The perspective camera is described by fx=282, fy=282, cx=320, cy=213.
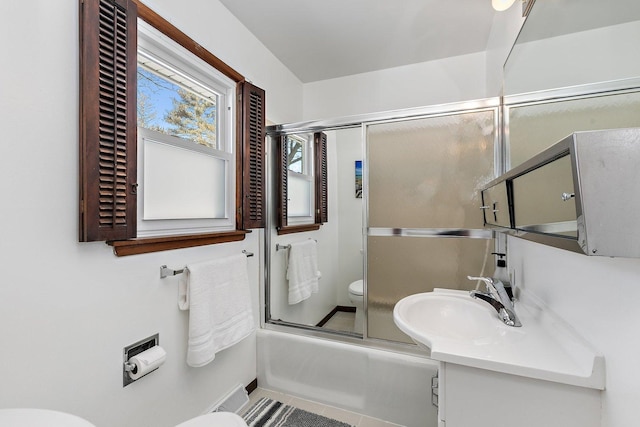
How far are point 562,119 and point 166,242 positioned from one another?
168 cm

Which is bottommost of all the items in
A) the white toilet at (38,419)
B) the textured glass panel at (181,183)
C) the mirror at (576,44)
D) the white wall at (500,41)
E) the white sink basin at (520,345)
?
the white toilet at (38,419)

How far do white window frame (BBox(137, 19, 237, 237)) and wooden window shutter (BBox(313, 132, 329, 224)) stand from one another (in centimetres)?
102

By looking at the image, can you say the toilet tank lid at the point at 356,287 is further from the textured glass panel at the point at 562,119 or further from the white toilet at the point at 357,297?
the textured glass panel at the point at 562,119

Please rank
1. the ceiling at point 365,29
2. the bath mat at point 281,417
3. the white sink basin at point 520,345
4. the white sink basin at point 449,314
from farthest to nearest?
the ceiling at point 365,29, the bath mat at point 281,417, the white sink basin at point 449,314, the white sink basin at point 520,345

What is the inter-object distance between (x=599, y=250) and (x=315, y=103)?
8.79 feet

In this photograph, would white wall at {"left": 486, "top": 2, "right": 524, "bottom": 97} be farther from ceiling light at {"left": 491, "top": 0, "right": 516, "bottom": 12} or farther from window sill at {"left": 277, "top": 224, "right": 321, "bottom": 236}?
window sill at {"left": 277, "top": 224, "right": 321, "bottom": 236}

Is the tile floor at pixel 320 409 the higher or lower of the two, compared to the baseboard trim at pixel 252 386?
lower

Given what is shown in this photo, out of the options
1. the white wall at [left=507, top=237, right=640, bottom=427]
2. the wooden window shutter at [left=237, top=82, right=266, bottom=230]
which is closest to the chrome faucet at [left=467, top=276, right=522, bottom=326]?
the white wall at [left=507, top=237, right=640, bottom=427]

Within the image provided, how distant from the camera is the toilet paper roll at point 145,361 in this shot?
3.92 ft

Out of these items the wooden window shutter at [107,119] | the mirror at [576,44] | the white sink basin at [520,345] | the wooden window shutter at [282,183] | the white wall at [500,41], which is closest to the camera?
the mirror at [576,44]

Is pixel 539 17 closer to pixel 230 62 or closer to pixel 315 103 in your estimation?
pixel 230 62

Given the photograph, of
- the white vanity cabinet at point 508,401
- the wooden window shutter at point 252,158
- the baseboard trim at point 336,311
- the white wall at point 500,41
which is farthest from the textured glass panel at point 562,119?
the baseboard trim at point 336,311

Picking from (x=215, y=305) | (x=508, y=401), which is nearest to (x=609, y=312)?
(x=508, y=401)

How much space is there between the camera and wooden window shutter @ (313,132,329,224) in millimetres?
2707
